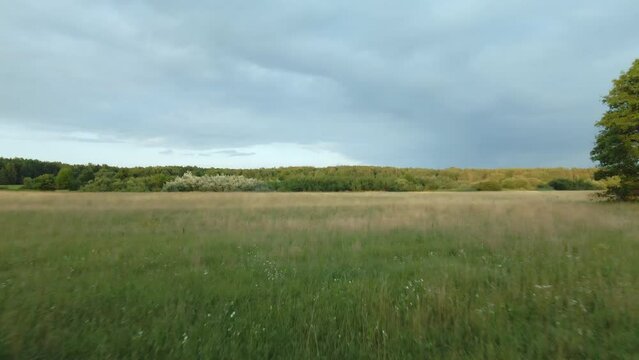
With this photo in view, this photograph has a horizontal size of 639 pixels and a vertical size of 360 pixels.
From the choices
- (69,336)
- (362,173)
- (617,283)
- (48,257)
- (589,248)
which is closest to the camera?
(69,336)

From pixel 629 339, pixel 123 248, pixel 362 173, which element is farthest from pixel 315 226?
pixel 362 173

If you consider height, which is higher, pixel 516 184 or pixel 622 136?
pixel 622 136

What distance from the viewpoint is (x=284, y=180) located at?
72750 millimetres

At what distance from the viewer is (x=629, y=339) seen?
13.6ft

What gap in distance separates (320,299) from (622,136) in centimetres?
2587

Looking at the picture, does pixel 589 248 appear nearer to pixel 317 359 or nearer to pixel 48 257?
pixel 317 359

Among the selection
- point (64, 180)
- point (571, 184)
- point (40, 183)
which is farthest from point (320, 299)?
point (571, 184)

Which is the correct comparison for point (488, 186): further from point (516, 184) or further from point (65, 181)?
point (65, 181)

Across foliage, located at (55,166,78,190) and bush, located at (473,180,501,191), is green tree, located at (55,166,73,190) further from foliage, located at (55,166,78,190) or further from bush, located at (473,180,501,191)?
bush, located at (473,180,501,191)

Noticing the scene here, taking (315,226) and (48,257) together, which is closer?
(48,257)

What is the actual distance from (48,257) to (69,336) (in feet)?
17.8

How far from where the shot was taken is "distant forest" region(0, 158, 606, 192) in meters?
60.7

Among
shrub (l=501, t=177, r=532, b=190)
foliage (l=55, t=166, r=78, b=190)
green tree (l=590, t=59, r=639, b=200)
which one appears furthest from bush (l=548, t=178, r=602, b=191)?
foliage (l=55, t=166, r=78, b=190)

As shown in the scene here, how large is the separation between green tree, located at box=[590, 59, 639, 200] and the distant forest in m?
41.2
